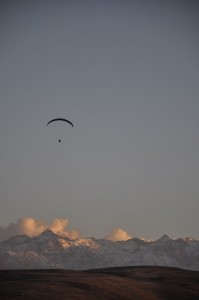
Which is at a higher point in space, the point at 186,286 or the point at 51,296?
the point at 186,286

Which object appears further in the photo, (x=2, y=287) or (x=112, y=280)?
(x=112, y=280)

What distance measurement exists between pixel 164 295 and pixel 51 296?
29.0 m

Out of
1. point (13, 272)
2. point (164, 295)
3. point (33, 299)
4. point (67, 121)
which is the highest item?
point (67, 121)

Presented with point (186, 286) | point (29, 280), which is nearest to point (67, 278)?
point (29, 280)

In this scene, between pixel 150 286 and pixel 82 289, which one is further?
pixel 150 286

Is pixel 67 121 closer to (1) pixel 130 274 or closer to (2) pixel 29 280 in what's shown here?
(2) pixel 29 280

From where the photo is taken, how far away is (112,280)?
5079 inches

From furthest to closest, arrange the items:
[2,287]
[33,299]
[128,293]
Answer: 1. [128,293]
2. [2,287]
3. [33,299]

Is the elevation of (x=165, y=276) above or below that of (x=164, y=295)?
above

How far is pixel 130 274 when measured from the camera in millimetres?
149125

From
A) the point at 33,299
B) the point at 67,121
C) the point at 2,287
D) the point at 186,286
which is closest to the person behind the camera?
the point at 33,299

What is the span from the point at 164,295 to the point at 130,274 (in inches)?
1132

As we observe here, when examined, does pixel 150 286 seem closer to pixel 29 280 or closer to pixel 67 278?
pixel 67 278

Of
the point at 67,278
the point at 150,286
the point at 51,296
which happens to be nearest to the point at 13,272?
the point at 67,278
